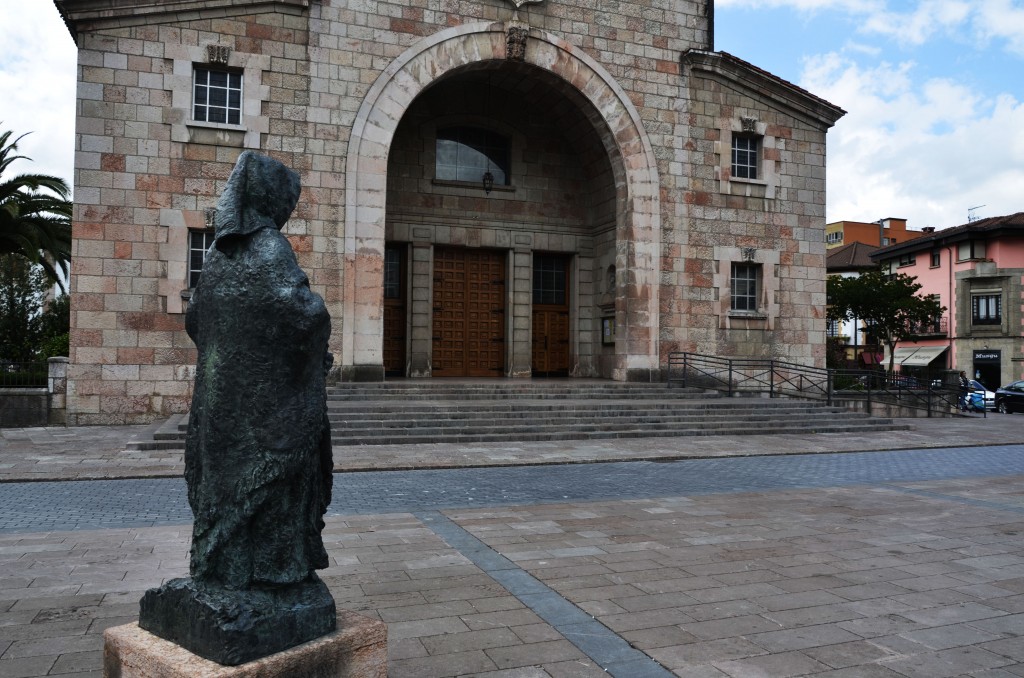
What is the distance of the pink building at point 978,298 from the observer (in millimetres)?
41812

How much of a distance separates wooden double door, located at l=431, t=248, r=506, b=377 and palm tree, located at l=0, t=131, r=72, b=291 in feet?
31.1

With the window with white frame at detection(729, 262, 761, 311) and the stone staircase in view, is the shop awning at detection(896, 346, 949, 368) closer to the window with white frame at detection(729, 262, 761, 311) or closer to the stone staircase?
the window with white frame at detection(729, 262, 761, 311)

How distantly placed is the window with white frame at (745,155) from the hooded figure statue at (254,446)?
769 inches

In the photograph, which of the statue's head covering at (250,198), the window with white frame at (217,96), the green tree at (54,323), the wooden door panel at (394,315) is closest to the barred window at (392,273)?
the wooden door panel at (394,315)

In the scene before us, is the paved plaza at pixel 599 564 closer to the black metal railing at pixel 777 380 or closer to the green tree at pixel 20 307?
the black metal railing at pixel 777 380

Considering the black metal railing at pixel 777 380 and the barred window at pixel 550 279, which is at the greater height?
the barred window at pixel 550 279

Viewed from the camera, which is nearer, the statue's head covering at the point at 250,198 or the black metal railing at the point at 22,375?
the statue's head covering at the point at 250,198

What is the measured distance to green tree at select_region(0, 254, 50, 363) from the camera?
24.6 meters

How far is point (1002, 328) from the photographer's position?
42.2 meters

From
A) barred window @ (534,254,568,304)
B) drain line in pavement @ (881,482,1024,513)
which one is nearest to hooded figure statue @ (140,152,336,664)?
drain line in pavement @ (881,482,1024,513)

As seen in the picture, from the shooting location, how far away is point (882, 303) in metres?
38.5

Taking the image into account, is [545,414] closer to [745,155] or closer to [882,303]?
[745,155]

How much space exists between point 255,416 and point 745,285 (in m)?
19.4

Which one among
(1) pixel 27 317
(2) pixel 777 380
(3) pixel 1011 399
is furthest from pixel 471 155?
(3) pixel 1011 399
